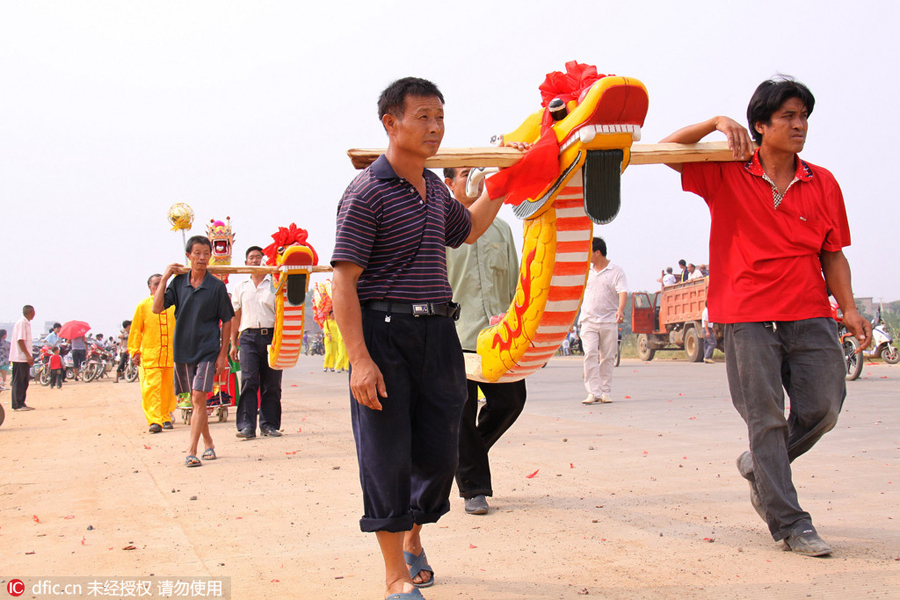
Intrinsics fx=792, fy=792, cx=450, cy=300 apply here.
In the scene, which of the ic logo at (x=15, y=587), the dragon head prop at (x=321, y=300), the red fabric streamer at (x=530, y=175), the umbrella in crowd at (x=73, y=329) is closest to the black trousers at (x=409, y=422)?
the red fabric streamer at (x=530, y=175)

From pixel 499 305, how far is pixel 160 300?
3.57m

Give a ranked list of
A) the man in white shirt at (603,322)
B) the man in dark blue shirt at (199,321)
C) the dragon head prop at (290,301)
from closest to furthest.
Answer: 1. the man in dark blue shirt at (199,321)
2. the dragon head prop at (290,301)
3. the man in white shirt at (603,322)

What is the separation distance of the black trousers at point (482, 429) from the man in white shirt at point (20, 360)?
12444 mm

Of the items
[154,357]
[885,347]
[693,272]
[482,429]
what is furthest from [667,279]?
[482,429]

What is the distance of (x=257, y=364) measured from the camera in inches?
337

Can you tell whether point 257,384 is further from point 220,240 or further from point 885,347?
point 885,347

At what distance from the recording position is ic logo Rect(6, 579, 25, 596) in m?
3.28

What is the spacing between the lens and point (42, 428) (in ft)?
34.6

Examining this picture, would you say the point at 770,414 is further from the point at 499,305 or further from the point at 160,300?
the point at 160,300

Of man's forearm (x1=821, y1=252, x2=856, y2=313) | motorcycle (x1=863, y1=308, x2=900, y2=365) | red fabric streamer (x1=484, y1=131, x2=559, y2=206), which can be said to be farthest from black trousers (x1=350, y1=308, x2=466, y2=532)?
motorcycle (x1=863, y1=308, x2=900, y2=365)

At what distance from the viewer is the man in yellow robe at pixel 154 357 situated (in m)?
9.83

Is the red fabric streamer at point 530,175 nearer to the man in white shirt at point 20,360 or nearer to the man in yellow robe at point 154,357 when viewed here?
the man in yellow robe at point 154,357

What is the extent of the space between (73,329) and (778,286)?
83.4ft

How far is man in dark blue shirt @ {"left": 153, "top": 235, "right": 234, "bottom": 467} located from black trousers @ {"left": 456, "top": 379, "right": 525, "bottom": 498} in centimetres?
304
